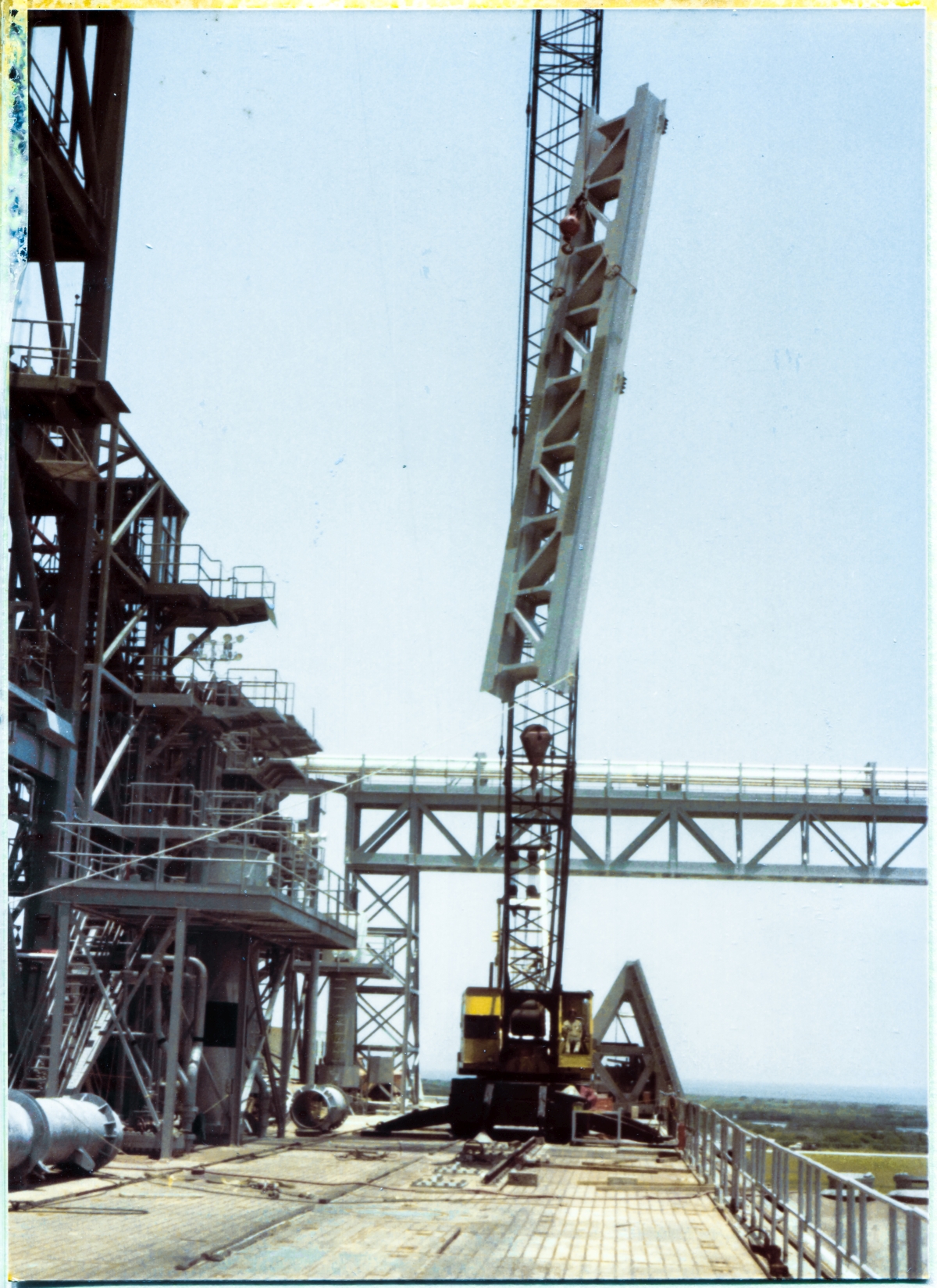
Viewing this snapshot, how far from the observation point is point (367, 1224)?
15.5 meters

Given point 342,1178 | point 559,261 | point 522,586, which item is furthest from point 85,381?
point 342,1178

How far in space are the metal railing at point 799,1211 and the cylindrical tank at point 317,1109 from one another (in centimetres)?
806

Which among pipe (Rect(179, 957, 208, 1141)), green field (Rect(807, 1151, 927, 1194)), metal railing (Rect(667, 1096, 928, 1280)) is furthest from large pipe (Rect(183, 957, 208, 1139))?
green field (Rect(807, 1151, 927, 1194))

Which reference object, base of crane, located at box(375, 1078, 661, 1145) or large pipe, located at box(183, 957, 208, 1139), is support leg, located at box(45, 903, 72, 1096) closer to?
large pipe, located at box(183, 957, 208, 1139)

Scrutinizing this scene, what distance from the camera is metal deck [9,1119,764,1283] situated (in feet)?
44.8

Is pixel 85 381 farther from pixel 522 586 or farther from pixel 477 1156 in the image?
pixel 477 1156

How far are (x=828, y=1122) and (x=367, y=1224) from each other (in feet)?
75.0

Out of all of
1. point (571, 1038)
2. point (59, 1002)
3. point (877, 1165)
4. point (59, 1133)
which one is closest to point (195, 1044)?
point (59, 1002)

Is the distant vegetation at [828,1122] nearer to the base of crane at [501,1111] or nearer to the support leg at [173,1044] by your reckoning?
the base of crane at [501,1111]

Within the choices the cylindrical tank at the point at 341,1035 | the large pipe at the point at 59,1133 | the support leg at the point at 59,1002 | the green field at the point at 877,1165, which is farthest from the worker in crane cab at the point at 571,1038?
the green field at the point at 877,1165

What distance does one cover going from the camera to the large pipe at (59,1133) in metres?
16.9

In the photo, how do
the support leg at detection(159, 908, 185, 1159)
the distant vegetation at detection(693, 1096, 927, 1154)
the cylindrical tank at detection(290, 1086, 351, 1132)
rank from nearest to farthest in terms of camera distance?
the support leg at detection(159, 908, 185, 1159), the distant vegetation at detection(693, 1096, 927, 1154), the cylindrical tank at detection(290, 1086, 351, 1132)

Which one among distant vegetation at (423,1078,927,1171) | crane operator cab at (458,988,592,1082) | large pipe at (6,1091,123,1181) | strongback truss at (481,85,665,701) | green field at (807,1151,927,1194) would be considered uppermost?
strongback truss at (481,85,665,701)

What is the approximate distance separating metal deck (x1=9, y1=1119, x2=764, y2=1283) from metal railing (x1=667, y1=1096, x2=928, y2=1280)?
0.46 m
